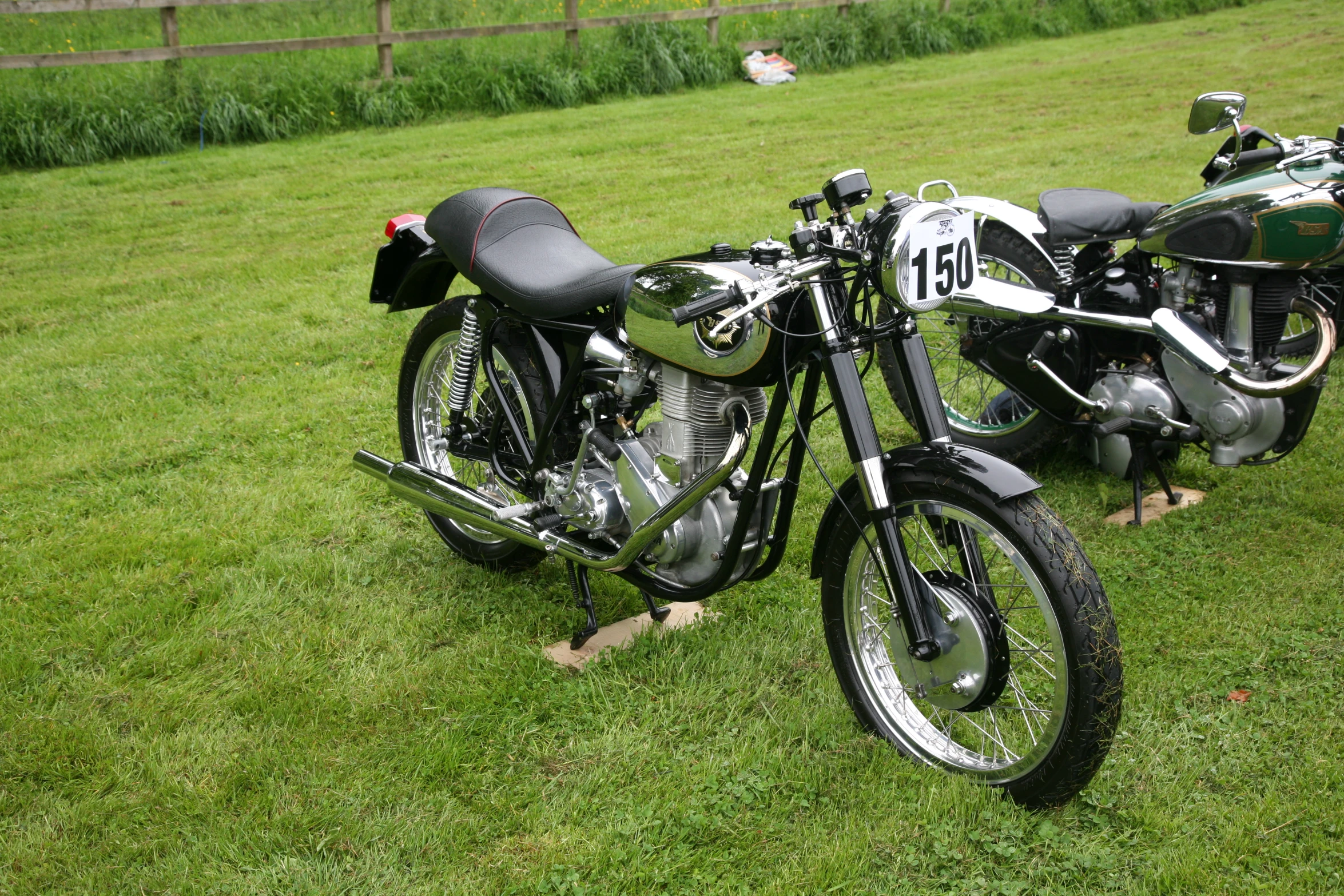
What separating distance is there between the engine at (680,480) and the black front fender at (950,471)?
40cm

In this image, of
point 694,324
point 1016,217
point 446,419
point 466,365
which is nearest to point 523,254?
point 466,365

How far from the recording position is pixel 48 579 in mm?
3934

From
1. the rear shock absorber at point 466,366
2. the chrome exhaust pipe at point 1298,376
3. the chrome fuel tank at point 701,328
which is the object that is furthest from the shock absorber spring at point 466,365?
the chrome exhaust pipe at point 1298,376

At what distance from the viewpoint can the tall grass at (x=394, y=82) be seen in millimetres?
11023

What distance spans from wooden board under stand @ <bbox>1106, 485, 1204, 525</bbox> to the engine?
176 cm

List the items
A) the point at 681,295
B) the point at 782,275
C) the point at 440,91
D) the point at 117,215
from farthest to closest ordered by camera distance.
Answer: the point at 440,91, the point at 117,215, the point at 681,295, the point at 782,275

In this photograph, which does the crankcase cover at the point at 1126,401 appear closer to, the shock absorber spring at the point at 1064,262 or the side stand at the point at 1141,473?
the side stand at the point at 1141,473

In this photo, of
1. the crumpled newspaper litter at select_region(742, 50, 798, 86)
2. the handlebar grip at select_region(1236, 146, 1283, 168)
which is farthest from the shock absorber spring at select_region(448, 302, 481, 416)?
the crumpled newspaper litter at select_region(742, 50, 798, 86)

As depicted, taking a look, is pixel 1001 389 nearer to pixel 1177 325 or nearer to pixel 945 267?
pixel 1177 325

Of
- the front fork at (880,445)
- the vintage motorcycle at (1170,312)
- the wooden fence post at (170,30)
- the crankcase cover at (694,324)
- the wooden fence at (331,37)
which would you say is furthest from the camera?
the wooden fence post at (170,30)

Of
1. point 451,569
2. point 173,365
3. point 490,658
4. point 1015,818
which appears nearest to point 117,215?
point 173,365

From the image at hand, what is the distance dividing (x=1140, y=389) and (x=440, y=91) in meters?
10.3

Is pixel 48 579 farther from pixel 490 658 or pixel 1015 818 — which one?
pixel 1015 818

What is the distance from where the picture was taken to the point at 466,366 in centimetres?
374
